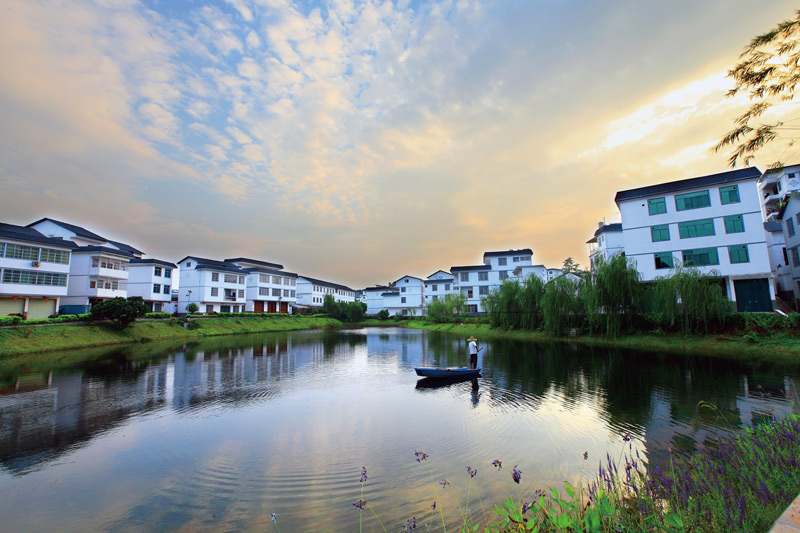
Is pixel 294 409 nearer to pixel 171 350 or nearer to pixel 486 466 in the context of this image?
pixel 486 466

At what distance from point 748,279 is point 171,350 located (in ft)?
138

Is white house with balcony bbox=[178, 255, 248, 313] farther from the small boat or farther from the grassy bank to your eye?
the small boat

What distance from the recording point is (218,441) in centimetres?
864

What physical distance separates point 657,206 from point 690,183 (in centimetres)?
257

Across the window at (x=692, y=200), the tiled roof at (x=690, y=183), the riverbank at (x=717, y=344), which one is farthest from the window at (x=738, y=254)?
the riverbank at (x=717, y=344)

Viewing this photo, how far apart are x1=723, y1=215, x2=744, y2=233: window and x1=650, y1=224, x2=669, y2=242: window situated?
3.48m

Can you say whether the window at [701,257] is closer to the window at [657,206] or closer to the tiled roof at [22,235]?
the window at [657,206]

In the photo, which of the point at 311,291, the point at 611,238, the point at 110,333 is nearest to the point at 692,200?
the point at 611,238

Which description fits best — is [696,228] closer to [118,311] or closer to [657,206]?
[657,206]

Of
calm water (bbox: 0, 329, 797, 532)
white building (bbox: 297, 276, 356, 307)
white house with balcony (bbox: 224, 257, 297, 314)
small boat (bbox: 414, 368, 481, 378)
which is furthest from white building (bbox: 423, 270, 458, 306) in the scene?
small boat (bbox: 414, 368, 481, 378)

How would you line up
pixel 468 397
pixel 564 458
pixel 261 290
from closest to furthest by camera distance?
pixel 564 458, pixel 468 397, pixel 261 290

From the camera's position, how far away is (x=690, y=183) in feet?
89.1

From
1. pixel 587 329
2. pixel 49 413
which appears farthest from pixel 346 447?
pixel 587 329

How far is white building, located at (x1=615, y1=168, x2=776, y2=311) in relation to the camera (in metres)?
24.7
